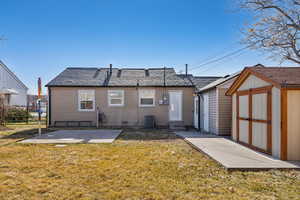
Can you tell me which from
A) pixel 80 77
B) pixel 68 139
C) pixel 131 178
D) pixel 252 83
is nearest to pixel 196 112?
pixel 252 83

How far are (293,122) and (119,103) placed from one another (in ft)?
33.6

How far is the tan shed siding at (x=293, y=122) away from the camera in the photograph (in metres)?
5.01

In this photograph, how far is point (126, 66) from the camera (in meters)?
16.2

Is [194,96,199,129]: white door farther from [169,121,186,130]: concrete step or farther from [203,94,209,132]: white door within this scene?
[203,94,209,132]: white door

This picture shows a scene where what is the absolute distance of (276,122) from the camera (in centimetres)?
524

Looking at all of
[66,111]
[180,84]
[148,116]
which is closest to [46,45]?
[66,111]

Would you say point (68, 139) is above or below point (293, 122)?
below

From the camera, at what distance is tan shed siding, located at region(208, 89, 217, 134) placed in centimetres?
959

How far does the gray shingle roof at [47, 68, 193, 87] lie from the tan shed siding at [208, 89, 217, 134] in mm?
3444

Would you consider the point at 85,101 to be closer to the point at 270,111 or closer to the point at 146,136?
the point at 146,136

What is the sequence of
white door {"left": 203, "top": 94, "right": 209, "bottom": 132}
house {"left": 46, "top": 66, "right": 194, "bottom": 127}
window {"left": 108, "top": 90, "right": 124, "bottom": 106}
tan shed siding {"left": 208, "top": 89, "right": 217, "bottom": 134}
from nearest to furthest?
1. tan shed siding {"left": 208, "top": 89, "right": 217, "bottom": 134}
2. white door {"left": 203, "top": 94, "right": 209, "bottom": 132}
3. house {"left": 46, "top": 66, "right": 194, "bottom": 127}
4. window {"left": 108, "top": 90, "right": 124, "bottom": 106}

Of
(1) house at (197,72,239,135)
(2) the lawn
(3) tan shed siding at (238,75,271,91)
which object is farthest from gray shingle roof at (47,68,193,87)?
(2) the lawn

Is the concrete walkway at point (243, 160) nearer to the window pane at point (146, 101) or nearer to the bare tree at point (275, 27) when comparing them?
the bare tree at point (275, 27)

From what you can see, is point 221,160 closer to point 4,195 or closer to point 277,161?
point 277,161
